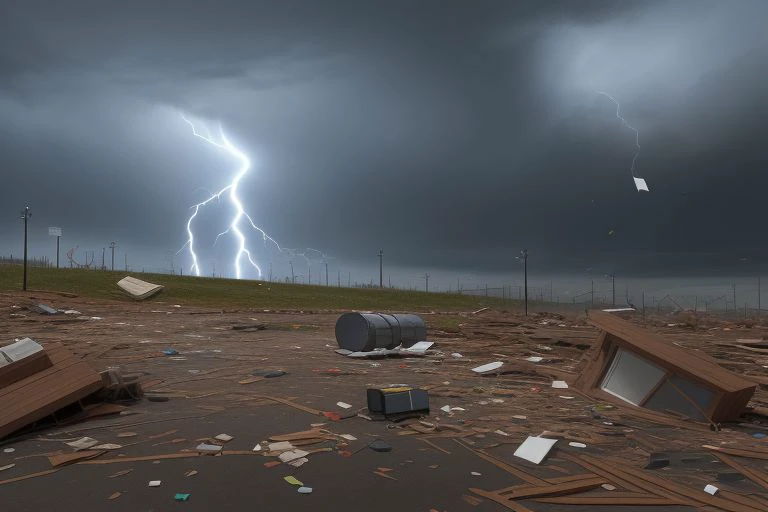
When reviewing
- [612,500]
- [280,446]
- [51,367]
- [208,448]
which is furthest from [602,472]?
[51,367]

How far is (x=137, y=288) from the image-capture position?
39.1 meters

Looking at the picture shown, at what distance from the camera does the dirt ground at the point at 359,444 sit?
4734mm

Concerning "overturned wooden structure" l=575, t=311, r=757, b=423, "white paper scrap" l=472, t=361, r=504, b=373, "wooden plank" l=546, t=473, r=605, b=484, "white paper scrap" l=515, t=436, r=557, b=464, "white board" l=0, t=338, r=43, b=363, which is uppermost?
"white board" l=0, t=338, r=43, b=363

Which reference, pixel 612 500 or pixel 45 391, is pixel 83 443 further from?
pixel 612 500

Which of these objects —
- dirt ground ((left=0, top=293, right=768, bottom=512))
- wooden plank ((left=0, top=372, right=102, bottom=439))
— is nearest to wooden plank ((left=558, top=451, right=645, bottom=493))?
dirt ground ((left=0, top=293, right=768, bottom=512))

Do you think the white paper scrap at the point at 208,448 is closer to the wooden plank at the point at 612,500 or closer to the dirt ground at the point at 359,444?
the dirt ground at the point at 359,444

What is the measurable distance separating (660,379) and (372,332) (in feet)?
25.6

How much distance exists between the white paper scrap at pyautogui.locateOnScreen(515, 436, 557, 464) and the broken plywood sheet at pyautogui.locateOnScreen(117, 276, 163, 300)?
36.9 meters

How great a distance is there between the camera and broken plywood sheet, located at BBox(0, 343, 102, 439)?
20.8 feet

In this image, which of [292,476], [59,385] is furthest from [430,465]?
[59,385]

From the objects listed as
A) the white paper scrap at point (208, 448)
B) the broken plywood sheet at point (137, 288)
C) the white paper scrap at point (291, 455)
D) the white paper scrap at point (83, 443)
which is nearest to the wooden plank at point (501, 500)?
the white paper scrap at point (291, 455)

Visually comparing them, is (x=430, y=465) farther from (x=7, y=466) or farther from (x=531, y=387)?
(x=531, y=387)

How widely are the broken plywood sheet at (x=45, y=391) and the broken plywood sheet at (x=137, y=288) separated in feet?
107

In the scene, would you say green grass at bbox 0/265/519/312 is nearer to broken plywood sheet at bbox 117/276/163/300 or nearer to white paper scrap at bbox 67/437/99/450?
broken plywood sheet at bbox 117/276/163/300
